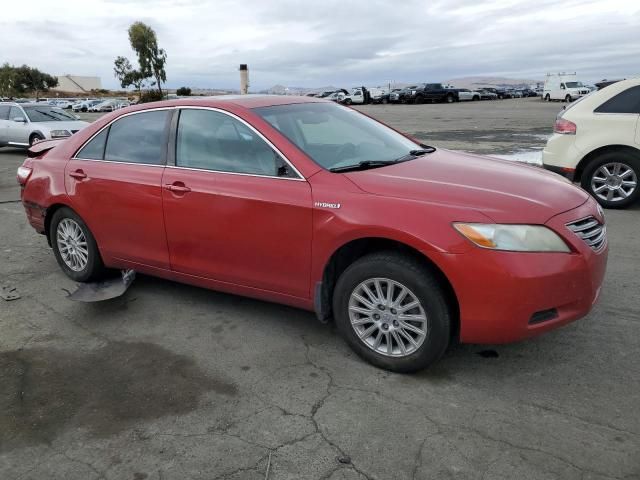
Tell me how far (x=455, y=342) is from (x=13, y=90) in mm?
103076

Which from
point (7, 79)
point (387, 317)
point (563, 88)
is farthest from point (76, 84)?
point (387, 317)

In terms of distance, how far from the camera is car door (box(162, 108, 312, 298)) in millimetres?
3549

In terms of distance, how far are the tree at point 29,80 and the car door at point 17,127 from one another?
3428 inches

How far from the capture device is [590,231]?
10.9 feet

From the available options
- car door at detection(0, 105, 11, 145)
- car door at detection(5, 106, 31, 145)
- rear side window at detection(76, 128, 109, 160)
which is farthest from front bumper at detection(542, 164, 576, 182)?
car door at detection(0, 105, 11, 145)

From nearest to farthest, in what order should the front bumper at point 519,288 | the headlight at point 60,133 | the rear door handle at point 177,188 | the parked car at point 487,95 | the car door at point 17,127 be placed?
the front bumper at point 519,288, the rear door handle at point 177,188, the headlight at point 60,133, the car door at point 17,127, the parked car at point 487,95

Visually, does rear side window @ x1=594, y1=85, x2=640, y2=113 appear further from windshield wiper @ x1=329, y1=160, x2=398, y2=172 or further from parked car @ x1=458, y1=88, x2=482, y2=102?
parked car @ x1=458, y1=88, x2=482, y2=102

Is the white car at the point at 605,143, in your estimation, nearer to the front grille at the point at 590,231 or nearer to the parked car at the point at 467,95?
the front grille at the point at 590,231

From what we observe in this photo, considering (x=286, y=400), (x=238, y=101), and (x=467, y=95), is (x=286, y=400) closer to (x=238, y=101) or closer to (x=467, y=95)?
(x=238, y=101)

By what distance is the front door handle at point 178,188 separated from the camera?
156 inches

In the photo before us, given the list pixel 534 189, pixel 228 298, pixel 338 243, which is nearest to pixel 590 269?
pixel 534 189

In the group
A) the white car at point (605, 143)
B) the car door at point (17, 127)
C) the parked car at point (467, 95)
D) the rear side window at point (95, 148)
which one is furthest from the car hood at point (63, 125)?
the parked car at point (467, 95)

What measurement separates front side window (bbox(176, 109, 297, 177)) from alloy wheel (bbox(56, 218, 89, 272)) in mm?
1375

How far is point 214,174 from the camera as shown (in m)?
3.87
